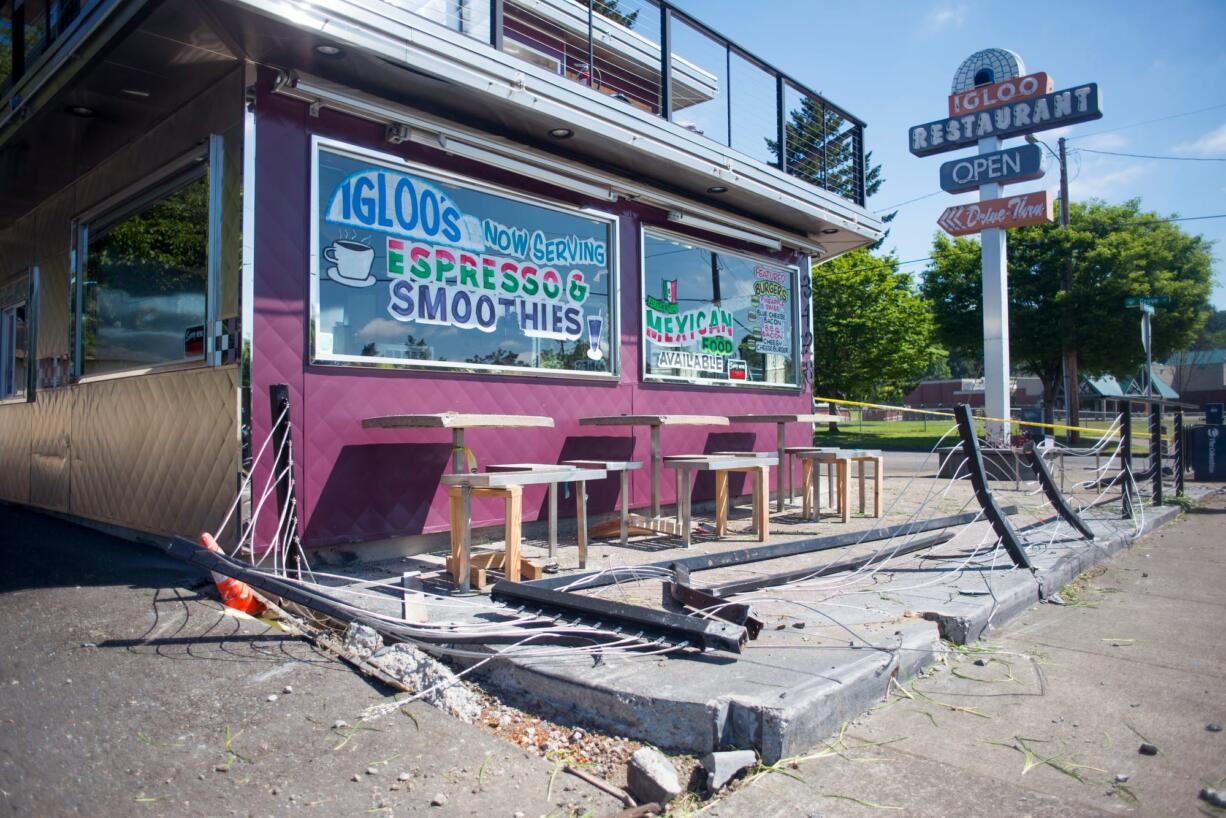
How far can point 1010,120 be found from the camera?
15.5 m

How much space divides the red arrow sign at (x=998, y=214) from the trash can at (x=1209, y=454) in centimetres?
480

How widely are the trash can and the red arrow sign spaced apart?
15.8 feet

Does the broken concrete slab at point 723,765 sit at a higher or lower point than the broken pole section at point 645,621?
lower

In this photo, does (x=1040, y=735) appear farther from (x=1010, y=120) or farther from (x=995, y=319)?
(x=1010, y=120)

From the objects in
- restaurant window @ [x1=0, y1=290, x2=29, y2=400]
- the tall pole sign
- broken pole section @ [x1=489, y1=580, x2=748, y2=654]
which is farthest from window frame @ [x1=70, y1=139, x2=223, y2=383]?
the tall pole sign

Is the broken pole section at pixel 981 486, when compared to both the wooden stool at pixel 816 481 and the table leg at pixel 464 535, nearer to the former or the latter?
the wooden stool at pixel 816 481

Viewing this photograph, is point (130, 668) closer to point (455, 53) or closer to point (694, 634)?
point (694, 634)

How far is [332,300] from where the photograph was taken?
5.44 metres

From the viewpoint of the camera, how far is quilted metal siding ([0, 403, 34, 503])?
25.5 ft

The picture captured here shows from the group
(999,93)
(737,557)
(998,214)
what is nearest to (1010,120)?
(999,93)

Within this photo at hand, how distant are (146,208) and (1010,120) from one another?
1532 centimetres

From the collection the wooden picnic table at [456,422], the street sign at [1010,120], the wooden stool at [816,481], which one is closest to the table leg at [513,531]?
the wooden picnic table at [456,422]

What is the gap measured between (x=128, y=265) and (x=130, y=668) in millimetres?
4326

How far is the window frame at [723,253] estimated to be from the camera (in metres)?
7.84
